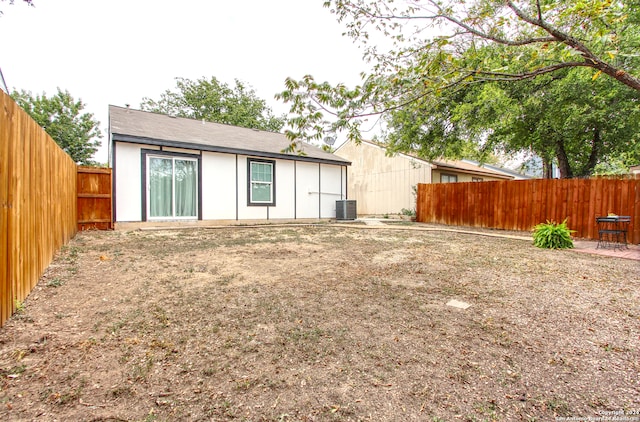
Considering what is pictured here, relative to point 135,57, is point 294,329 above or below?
below

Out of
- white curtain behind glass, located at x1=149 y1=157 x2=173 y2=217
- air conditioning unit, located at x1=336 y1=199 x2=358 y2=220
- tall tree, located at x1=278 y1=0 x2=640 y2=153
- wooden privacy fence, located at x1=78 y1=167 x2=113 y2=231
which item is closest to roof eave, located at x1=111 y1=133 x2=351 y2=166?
white curtain behind glass, located at x1=149 y1=157 x2=173 y2=217

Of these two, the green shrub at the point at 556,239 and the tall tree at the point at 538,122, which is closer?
the green shrub at the point at 556,239

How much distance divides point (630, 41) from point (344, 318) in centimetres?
939

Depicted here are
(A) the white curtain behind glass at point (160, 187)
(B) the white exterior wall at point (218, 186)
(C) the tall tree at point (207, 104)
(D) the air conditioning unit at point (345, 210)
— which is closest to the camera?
(A) the white curtain behind glass at point (160, 187)

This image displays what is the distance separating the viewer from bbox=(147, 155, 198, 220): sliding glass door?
8.20 metres

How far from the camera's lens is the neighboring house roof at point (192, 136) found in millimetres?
8016

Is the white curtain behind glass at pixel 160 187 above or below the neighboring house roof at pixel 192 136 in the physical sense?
below

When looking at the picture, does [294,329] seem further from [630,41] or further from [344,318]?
[630,41]

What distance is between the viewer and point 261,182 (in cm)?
1021

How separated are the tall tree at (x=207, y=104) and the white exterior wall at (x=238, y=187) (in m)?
15.1

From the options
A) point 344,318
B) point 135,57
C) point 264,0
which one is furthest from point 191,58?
point 344,318

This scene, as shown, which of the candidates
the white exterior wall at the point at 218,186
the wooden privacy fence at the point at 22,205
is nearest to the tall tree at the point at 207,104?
the white exterior wall at the point at 218,186

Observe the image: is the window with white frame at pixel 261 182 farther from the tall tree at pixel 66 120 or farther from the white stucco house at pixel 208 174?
the tall tree at pixel 66 120

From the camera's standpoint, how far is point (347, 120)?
3.65m
